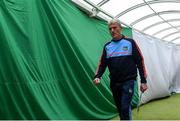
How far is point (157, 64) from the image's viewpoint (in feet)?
42.4

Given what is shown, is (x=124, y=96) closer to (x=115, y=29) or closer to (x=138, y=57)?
(x=138, y=57)

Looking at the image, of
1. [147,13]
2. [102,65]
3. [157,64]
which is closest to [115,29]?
[102,65]

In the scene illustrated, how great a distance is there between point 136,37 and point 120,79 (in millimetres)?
6243

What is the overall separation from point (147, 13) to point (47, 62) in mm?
10870

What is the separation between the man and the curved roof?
571 centimetres

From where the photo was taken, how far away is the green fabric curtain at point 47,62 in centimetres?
469

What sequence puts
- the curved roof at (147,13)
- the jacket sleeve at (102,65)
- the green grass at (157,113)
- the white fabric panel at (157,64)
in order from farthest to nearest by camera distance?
1. the curved roof at (147,13)
2. the white fabric panel at (157,64)
3. the green grass at (157,113)
4. the jacket sleeve at (102,65)

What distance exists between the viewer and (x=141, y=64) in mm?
4852

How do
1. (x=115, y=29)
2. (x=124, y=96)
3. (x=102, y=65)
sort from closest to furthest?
(x=124, y=96) → (x=115, y=29) → (x=102, y=65)

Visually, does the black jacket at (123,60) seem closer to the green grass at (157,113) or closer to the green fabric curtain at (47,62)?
the green fabric curtain at (47,62)

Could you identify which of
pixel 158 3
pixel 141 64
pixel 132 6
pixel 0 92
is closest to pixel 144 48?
pixel 132 6

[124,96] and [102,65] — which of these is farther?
[102,65]

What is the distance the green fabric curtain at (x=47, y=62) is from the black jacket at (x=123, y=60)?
112 centimetres

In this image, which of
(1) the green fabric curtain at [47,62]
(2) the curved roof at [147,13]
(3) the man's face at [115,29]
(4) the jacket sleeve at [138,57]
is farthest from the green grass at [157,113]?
(3) the man's face at [115,29]
